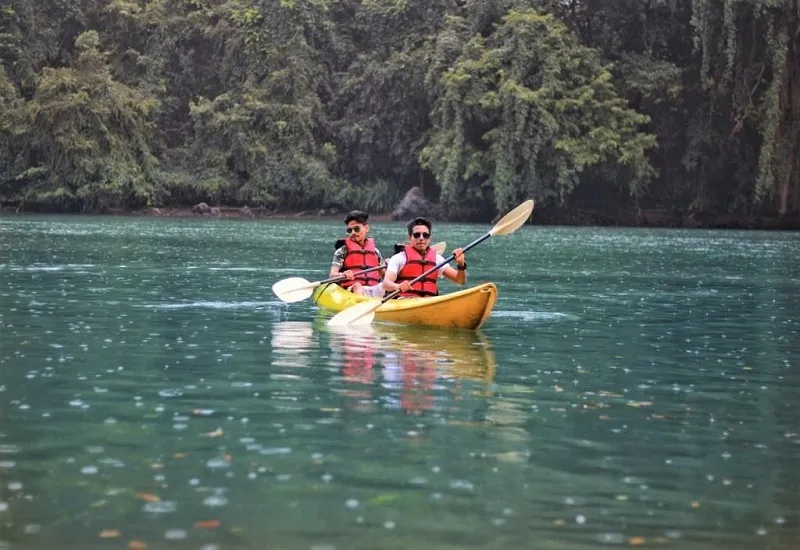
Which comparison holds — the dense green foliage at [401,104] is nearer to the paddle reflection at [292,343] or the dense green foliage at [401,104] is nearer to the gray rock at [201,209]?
the gray rock at [201,209]

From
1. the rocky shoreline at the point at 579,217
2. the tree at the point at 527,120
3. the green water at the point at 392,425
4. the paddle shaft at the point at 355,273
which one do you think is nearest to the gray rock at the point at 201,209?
the rocky shoreline at the point at 579,217

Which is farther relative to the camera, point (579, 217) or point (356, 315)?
point (579, 217)

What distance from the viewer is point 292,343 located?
41.3 ft

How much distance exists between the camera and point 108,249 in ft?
88.5

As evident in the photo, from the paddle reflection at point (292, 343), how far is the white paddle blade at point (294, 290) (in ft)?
4.36

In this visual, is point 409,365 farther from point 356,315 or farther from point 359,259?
point 359,259

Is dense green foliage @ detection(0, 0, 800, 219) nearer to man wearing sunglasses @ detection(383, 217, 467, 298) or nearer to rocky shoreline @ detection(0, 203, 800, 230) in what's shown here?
rocky shoreline @ detection(0, 203, 800, 230)

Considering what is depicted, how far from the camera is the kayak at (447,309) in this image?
1342 cm

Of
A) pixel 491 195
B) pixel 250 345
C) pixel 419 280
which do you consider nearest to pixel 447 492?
pixel 250 345

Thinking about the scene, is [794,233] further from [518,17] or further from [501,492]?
[501,492]

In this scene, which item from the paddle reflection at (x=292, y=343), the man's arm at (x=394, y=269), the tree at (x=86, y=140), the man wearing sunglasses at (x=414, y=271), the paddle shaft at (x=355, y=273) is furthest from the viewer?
the tree at (x=86, y=140)

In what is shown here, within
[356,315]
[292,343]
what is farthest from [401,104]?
[292,343]

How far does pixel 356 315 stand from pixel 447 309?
36.2 inches

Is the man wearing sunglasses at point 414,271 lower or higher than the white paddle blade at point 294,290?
higher
